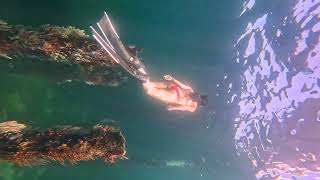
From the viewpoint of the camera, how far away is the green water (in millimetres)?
10171

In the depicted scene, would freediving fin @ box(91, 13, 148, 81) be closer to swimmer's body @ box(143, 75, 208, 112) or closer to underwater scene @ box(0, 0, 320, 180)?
underwater scene @ box(0, 0, 320, 180)

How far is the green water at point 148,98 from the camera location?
400 inches

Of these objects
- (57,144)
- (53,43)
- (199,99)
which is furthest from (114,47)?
(199,99)

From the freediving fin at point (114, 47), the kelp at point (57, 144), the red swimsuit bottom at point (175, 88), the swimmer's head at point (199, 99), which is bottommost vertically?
the kelp at point (57, 144)

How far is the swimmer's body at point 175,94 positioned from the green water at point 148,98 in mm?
3087

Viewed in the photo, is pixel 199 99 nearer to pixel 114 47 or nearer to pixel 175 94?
pixel 175 94

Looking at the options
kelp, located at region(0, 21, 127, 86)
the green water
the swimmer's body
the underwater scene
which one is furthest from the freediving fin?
the green water

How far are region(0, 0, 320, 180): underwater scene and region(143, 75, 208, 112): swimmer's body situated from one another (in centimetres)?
3

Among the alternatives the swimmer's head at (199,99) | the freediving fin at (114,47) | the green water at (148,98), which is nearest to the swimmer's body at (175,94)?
the swimmer's head at (199,99)

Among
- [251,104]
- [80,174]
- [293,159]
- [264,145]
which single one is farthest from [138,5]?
[80,174]

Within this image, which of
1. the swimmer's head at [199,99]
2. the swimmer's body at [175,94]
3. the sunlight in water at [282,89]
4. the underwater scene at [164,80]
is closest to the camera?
the underwater scene at [164,80]

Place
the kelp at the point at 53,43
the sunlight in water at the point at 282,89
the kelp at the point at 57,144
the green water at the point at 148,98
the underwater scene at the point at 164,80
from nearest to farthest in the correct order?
the kelp at the point at 57,144
the kelp at the point at 53,43
the underwater scene at the point at 164,80
the green water at the point at 148,98
the sunlight in water at the point at 282,89

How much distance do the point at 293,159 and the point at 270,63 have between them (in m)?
5.51

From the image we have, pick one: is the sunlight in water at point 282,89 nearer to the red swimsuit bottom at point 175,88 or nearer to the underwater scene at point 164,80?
the underwater scene at point 164,80
